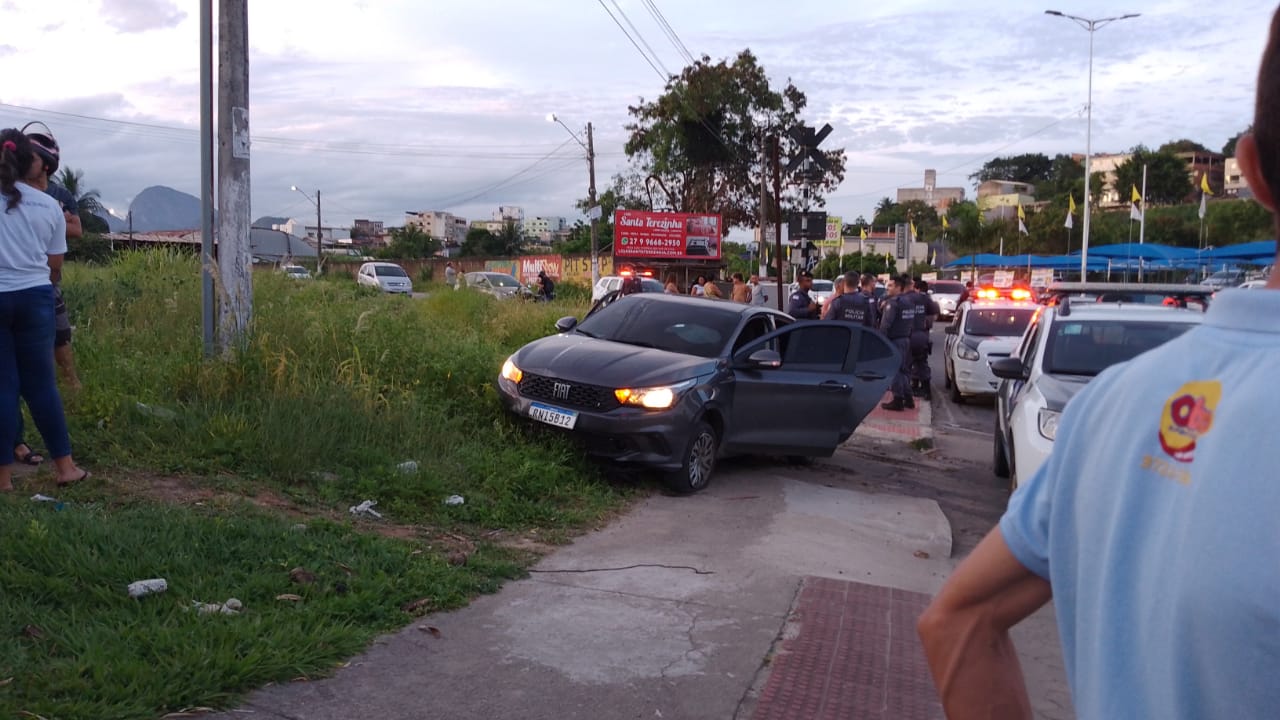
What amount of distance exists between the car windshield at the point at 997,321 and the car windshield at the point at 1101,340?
25.0 feet

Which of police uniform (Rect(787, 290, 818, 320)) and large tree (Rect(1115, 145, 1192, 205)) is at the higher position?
large tree (Rect(1115, 145, 1192, 205))

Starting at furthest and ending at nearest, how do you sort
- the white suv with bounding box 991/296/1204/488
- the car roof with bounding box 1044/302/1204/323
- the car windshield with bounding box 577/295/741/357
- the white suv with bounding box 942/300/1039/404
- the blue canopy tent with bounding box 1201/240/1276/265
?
the blue canopy tent with bounding box 1201/240/1276/265, the white suv with bounding box 942/300/1039/404, the car windshield with bounding box 577/295/741/357, the car roof with bounding box 1044/302/1204/323, the white suv with bounding box 991/296/1204/488

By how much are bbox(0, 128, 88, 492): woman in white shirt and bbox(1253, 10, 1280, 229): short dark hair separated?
5963 mm

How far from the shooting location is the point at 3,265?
18.6 ft

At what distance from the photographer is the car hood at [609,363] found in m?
8.24

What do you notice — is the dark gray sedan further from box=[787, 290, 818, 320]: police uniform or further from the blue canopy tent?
the blue canopy tent

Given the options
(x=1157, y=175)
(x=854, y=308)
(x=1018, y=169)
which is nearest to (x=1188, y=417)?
(x=854, y=308)

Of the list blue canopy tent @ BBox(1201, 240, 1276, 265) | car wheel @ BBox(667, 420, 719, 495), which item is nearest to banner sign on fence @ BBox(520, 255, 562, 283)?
blue canopy tent @ BBox(1201, 240, 1276, 265)

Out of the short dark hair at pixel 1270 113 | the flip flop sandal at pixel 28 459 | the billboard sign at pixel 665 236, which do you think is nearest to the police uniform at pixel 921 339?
the flip flop sandal at pixel 28 459

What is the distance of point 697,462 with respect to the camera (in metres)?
8.57

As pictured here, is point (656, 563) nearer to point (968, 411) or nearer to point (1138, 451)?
point (1138, 451)

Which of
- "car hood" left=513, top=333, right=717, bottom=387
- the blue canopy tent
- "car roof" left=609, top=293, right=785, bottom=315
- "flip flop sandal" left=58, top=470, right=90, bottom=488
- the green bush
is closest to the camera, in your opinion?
"flip flop sandal" left=58, top=470, right=90, bottom=488

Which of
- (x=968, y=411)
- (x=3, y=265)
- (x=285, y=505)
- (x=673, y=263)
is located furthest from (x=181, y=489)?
(x=673, y=263)

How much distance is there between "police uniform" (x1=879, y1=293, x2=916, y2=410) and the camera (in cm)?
1476
